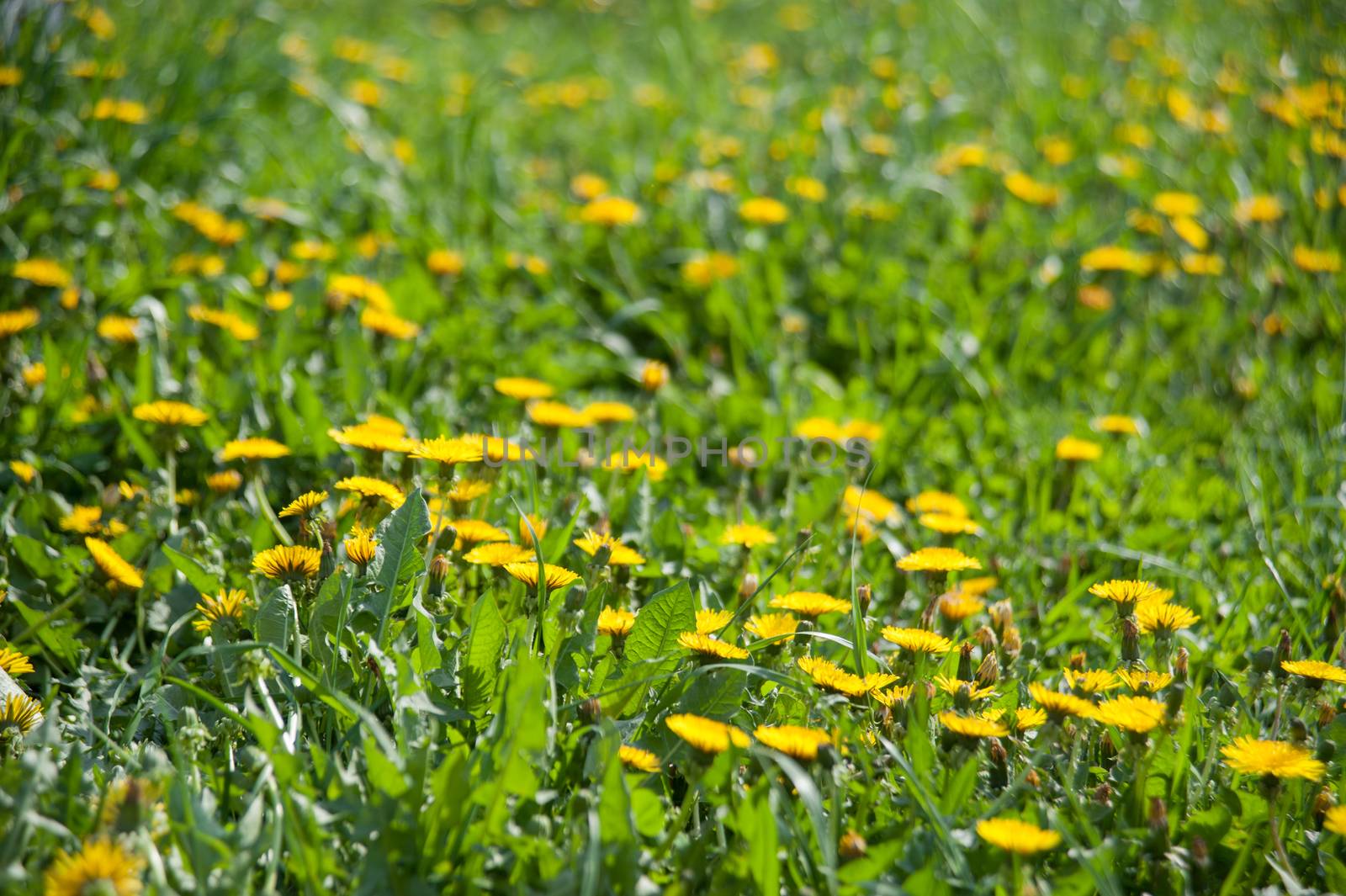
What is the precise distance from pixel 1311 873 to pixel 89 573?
6.24 feet

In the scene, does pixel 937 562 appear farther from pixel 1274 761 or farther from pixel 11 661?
pixel 11 661

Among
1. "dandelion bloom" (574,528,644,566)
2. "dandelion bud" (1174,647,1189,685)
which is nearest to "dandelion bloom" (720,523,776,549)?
"dandelion bloom" (574,528,644,566)

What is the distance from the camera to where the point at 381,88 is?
498cm

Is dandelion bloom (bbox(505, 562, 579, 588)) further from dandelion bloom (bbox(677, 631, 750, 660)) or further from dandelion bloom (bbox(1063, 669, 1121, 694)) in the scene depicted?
dandelion bloom (bbox(1063, 669, 1121, 694))

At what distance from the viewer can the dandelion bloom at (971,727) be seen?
1.47 meters

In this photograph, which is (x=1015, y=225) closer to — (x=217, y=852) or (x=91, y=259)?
(x=91, y=259)

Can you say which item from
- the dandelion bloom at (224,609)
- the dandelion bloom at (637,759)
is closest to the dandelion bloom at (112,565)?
the dandelion bloom at (224,609)

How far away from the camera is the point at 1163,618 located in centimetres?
171

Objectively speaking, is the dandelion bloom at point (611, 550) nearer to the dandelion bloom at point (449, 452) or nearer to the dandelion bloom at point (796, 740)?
the dandelion bloom at point (449, 452)

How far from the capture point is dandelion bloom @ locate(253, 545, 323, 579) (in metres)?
1.64

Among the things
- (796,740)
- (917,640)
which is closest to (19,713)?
(796,740)

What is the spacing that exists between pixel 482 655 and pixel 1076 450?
1.48 metres

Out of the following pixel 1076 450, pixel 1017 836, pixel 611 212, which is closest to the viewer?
pixel 1017 836

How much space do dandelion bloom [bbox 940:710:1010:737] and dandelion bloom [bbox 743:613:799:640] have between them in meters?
0.27
